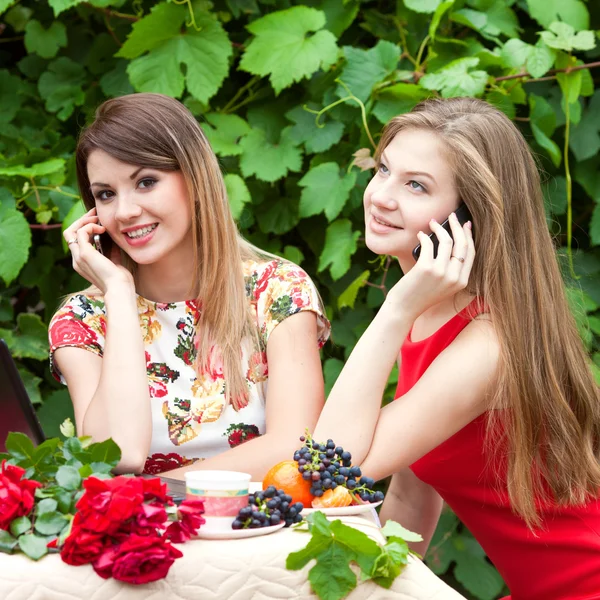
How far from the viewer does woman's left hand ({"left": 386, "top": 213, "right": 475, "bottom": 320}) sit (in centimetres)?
152

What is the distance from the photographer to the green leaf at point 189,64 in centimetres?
228

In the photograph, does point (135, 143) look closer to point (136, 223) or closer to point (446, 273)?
point (136, 223)

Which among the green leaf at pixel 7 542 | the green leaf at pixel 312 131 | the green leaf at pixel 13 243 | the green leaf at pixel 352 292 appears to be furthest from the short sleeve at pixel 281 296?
the green leaf at pixel 7 542

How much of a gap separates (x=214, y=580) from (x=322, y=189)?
1.48m

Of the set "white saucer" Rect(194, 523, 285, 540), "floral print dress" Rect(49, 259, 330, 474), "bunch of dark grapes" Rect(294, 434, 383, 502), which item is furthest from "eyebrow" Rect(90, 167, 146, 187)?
"white saucer" Rect(194, 523, 285, 540)

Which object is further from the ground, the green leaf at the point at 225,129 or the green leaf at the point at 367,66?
the green leaf at the point at 367,66

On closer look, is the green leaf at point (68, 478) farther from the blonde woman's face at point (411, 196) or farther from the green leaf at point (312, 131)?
the green leaf at point (312, 131)

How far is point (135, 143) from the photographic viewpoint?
1.76 m

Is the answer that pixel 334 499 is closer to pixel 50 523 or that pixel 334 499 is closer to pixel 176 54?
pixel 50 523

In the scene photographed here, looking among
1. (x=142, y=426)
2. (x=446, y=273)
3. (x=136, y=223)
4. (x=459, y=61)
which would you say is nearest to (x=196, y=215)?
(x=136, y=223)

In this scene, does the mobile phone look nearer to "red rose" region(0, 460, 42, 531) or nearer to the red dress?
the red dress

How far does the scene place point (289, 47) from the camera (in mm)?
2289

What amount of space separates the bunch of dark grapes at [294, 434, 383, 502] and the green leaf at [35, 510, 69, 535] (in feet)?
1.14

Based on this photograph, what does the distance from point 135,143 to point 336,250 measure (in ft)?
2.46
